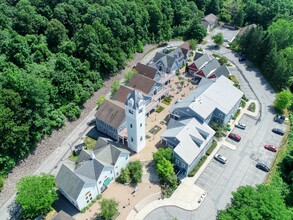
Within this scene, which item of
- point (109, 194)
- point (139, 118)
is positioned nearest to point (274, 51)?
point (139, 118)

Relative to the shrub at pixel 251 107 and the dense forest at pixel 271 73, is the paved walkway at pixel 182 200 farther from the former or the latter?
the shrub at pixel 251 107

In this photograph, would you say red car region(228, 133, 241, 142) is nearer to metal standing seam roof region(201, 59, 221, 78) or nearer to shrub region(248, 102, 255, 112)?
shrub region(248, 102, 255, 112)

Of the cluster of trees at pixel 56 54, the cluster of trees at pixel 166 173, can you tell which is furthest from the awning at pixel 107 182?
the cluster of trees at pixel 56 54

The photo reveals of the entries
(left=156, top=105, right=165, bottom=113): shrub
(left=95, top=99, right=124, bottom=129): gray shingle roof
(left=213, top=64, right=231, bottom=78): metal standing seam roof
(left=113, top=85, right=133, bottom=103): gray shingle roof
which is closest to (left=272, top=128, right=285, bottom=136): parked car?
(left=213, top=64, right=231, bottom=78): metal standing seam roof

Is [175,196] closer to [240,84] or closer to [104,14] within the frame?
[240,84]

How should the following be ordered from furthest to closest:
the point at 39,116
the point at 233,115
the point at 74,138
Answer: the point at 233,115
the point at 74,138
the point at 39,116

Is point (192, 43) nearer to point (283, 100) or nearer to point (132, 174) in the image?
point (283, 100)
